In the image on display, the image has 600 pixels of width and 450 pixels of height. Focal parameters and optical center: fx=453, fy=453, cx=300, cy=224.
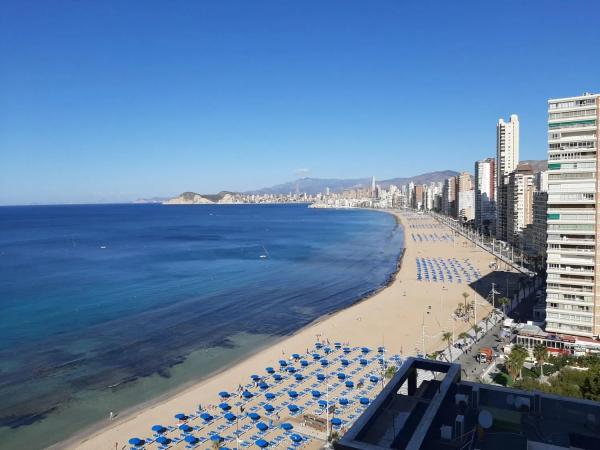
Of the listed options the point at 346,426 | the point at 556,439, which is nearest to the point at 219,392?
the point at 346,426

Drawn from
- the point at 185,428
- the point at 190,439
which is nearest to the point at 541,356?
the point at 190,439

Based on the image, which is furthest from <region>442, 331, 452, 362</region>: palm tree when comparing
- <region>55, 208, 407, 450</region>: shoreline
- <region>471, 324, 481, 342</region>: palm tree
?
<region>55, 208, 407, 450</region>: shoreline

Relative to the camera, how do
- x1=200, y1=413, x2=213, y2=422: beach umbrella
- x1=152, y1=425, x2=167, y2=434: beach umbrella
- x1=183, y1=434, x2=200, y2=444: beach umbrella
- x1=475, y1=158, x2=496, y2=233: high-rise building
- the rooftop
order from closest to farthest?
the rooftop → x1=183, y1=434, x2=200, y2=444: beach umbrella → x1=152, y1=425, x2=167, y2=434: beach umbrella → x1=200, y1=413, x2=213, y2=422: beach umbrella → x1=475, y1=158, x2=496, y2=233: high-rise building

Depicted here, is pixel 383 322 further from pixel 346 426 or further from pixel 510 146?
pixel 510 146

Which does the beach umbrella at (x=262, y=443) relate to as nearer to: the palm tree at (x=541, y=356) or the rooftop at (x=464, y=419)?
the rooftop at (x=464, y=419)

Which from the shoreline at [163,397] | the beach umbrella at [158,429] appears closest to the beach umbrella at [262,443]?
the beach umbrella at [158,429]

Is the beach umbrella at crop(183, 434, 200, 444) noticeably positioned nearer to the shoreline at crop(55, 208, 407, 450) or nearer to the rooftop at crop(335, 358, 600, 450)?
the shoreline at crop(55, 208, 407, 450)

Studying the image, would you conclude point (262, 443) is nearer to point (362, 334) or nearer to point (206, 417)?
point (206, 417)
